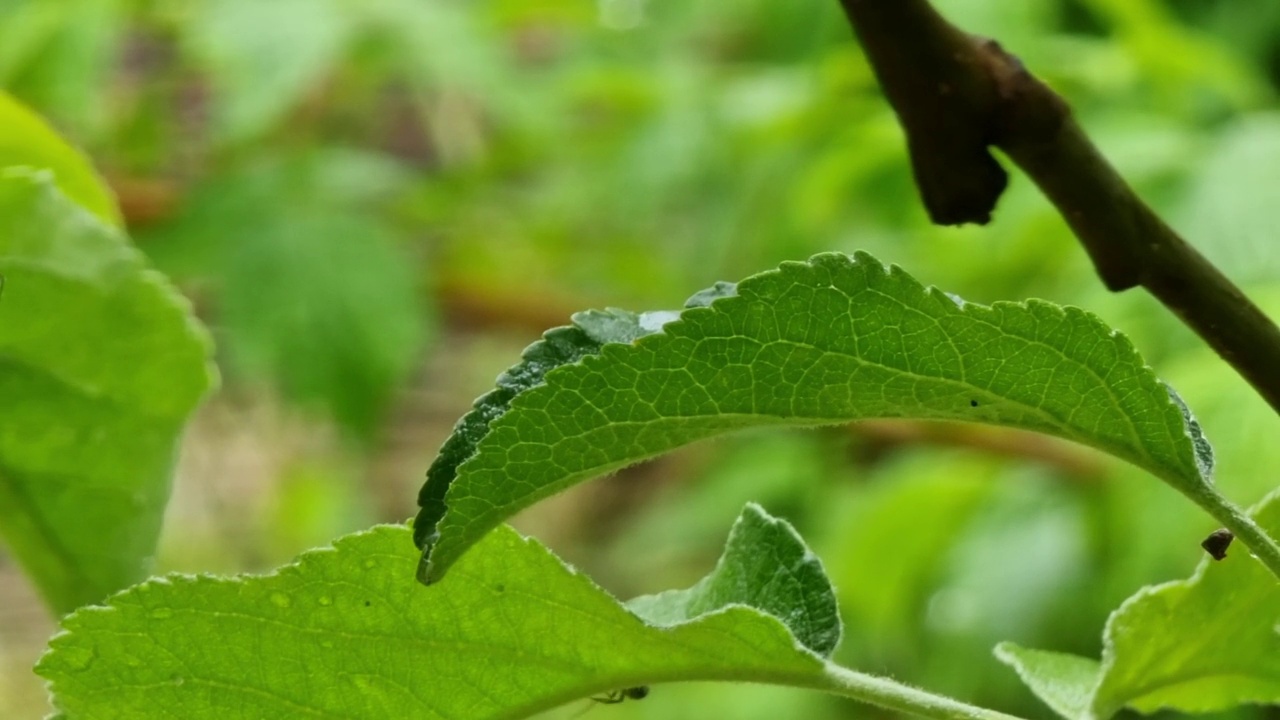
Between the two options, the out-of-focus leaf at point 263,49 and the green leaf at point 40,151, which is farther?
the out-of-focus leaf at point 263,49

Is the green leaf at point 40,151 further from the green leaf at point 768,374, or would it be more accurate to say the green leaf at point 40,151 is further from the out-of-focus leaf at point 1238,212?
the out-of-focus leaf at point 1238,212

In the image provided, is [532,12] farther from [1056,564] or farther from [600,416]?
[600,416]

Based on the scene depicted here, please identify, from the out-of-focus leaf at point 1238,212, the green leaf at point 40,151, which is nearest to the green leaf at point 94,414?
the green leaf at point 40,151

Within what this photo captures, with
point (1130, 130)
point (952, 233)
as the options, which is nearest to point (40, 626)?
point (952, 233)

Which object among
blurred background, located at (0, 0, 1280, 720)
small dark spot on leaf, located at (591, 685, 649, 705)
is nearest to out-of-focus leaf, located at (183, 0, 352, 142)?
blurred background, located at (0, 0, 1280, 720)

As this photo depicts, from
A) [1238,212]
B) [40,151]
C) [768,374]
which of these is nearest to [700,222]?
[1238,212]

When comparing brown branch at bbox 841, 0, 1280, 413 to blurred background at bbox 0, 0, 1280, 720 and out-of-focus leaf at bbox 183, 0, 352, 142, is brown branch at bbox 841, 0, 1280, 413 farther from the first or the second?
out-of-focus leaf at bbox 183, 0, 352, 142

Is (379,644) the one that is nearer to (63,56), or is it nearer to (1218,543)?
(1218,543)
